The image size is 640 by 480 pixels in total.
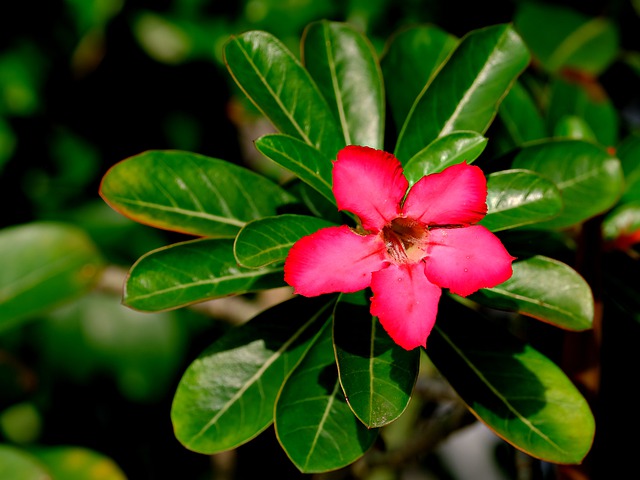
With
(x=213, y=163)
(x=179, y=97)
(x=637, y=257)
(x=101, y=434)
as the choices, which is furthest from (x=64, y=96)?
(x=637, y=257)

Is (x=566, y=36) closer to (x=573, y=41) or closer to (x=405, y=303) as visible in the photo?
(x=573, y=41)

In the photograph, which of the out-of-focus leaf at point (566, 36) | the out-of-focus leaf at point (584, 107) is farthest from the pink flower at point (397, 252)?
the out-of-focus leaf at point (566, 36)

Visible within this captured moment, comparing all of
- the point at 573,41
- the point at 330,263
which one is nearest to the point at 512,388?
the point at 330,263

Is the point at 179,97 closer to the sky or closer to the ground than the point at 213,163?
closer to the ground

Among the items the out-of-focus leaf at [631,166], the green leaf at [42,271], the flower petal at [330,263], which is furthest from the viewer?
the green leaf at [42,271]

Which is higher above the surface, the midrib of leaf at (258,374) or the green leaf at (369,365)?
the green leaf at (369,365)

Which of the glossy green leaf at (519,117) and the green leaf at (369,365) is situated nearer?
the green leaf at (369,365)

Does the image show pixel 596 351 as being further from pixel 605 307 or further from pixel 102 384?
pixel 102 384

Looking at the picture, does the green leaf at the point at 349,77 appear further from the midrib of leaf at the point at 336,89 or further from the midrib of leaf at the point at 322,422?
the midrib of leaf at the point at 322,422
